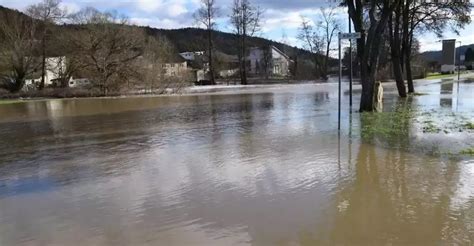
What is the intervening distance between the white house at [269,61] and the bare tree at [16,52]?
5791cm

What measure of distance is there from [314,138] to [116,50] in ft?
113

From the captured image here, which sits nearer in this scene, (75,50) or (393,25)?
(393,25)

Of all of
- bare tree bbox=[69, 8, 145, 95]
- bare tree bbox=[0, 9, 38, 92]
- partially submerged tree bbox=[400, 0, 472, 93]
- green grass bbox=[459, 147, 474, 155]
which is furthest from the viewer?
bare tree bbox=[0, 9, 38, 92]

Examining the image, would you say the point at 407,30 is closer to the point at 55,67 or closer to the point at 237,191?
the point at 237,191

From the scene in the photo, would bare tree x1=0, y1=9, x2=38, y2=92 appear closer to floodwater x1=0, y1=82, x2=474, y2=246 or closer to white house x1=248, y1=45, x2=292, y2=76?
floodwater x1=0, y1=82, x2=474, y2=246

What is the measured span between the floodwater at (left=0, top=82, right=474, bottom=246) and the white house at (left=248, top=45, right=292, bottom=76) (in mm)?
91940

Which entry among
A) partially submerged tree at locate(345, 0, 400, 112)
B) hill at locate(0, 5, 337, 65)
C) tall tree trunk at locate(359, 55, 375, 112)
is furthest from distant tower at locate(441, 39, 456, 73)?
tall tree trunk at locate(359, 55, 375, 112)

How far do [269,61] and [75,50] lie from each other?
6537 centimetres

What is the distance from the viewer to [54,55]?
2040 inches

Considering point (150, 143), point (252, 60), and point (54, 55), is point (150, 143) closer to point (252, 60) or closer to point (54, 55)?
point (54, 55)

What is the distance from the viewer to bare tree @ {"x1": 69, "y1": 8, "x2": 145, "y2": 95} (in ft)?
141

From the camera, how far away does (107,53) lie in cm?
4303

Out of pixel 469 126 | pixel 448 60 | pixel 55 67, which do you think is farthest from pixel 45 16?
pixel 448 60

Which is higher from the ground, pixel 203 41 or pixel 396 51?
pixel 203 41
